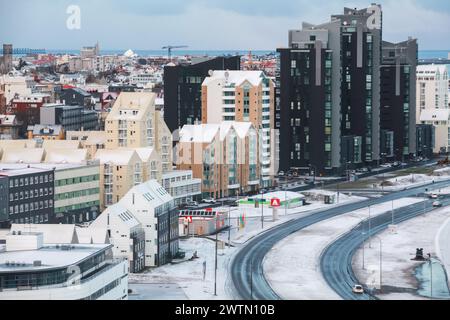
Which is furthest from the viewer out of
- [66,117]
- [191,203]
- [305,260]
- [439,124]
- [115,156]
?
[439,124]

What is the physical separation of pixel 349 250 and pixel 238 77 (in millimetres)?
16346

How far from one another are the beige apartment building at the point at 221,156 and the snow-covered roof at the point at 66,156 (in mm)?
5590

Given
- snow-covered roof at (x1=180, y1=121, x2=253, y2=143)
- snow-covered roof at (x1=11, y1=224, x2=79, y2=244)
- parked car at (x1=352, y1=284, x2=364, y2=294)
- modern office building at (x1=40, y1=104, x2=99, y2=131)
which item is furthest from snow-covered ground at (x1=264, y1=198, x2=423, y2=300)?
modern office building at (x1=40, y1=104, x2=99, y2=131)

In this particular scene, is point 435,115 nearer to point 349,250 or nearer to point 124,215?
point 349,250

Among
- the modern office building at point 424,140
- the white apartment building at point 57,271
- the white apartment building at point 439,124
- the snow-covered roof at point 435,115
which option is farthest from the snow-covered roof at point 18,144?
the snow-covered roof at point 435,115

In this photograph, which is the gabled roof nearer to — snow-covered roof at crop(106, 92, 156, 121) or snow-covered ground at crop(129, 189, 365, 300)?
snow-covered roof at crop(106, 92, 156, 121)

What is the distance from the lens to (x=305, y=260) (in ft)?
84.3

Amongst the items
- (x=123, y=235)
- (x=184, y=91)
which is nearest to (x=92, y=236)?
(x=123, y=235)

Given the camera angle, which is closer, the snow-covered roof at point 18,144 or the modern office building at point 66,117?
the snow-covered roof at point 18,144

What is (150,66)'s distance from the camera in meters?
97.2

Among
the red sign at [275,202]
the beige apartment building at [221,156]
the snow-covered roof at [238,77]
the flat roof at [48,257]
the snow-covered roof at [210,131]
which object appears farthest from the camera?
the snow-covered roof at [238,77]

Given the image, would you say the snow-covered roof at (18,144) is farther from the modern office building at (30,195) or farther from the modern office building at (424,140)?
the modern office building at (424,140)

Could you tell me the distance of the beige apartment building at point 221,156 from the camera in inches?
1513

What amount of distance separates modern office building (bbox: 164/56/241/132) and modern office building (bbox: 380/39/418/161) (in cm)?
1013
